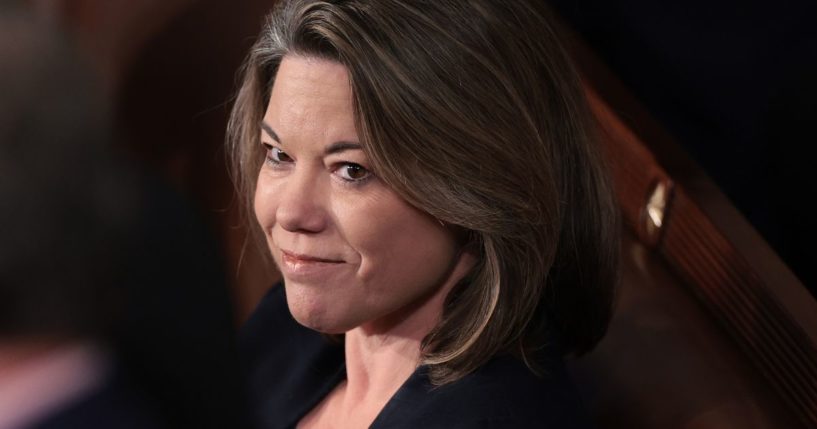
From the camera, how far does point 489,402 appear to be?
0.95m

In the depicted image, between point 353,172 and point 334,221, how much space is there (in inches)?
1.8

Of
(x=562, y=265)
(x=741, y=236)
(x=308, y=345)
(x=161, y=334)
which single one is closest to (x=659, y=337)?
(x=741, y=236)

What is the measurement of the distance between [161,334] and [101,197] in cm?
3

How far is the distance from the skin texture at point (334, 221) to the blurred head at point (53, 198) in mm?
635

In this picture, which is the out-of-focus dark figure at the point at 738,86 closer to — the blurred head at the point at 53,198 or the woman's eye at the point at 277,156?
the woman's eye at the point at 277,156

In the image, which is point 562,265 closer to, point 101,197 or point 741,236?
point 741,236

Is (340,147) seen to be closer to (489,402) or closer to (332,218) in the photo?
(332,218)

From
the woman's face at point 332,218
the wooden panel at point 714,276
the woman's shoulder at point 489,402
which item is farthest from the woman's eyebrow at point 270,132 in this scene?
the wooden panel at point 714,276

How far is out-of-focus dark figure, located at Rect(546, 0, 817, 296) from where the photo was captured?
1.56 m

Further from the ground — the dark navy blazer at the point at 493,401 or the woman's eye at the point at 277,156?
the woman's eye at the point at 277,156

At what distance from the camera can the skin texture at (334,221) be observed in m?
0.90

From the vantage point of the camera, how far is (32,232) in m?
0.23

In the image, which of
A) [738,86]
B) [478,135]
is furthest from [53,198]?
[738,86]

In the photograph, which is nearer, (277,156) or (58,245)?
(58,245)
